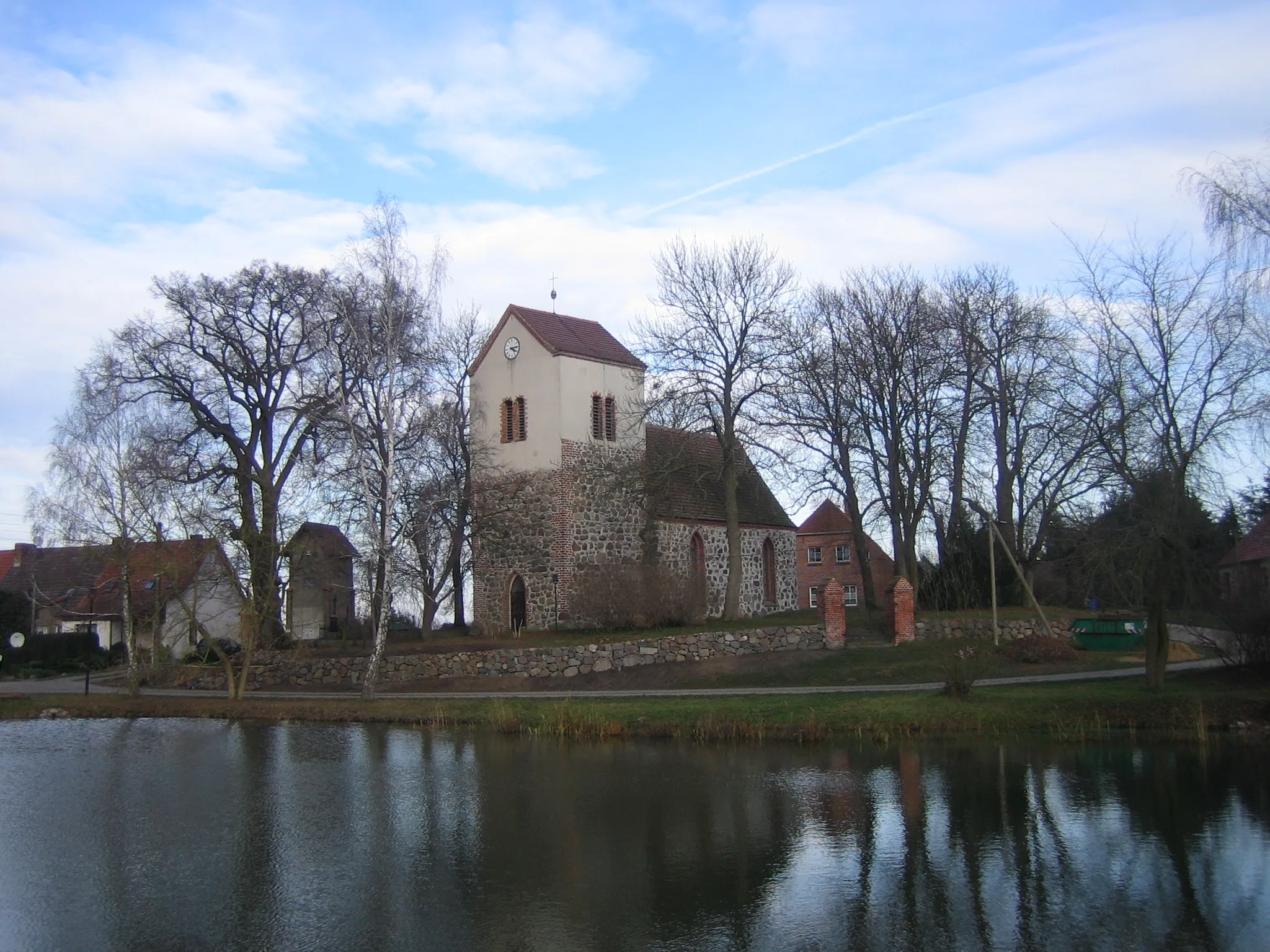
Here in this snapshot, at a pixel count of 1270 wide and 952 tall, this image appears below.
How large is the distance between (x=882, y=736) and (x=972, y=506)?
16.0 metres

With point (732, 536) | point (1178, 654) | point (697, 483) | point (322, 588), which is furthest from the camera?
point (322, 588)

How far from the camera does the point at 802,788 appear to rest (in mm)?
15445

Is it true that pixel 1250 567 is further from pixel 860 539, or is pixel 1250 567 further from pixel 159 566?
pixel 159 566

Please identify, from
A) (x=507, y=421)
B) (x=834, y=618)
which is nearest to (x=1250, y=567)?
(x=834, y=618)

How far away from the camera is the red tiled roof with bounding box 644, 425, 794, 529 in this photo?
1433 inches

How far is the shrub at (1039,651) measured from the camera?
2788cm

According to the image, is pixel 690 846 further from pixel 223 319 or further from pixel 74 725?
pixel 223 319

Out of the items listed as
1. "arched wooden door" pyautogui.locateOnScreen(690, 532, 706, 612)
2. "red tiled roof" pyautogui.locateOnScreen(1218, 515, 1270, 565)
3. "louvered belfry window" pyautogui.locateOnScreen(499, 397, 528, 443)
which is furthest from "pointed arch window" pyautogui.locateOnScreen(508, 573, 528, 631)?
"red tiled roof" pyautogui.locateOnScreen(1218, 515, 1270, 565)

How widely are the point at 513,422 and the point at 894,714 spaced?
67.9 feet

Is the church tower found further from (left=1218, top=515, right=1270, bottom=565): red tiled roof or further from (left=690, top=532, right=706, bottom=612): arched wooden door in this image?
(left=1218, top=515, right=1270, bottom=565): red tiled roof

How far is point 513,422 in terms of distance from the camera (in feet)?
126

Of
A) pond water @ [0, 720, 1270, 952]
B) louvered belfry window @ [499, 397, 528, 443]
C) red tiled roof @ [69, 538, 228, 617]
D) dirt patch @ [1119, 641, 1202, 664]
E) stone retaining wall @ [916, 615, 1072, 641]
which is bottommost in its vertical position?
pond water @ [0, 720, 1270, 952]

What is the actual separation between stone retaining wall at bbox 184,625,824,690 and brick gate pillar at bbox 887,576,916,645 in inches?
88.0

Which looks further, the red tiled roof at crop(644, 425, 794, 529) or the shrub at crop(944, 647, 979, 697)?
the red tiled roof at crop(644, 425, 794, 529)
